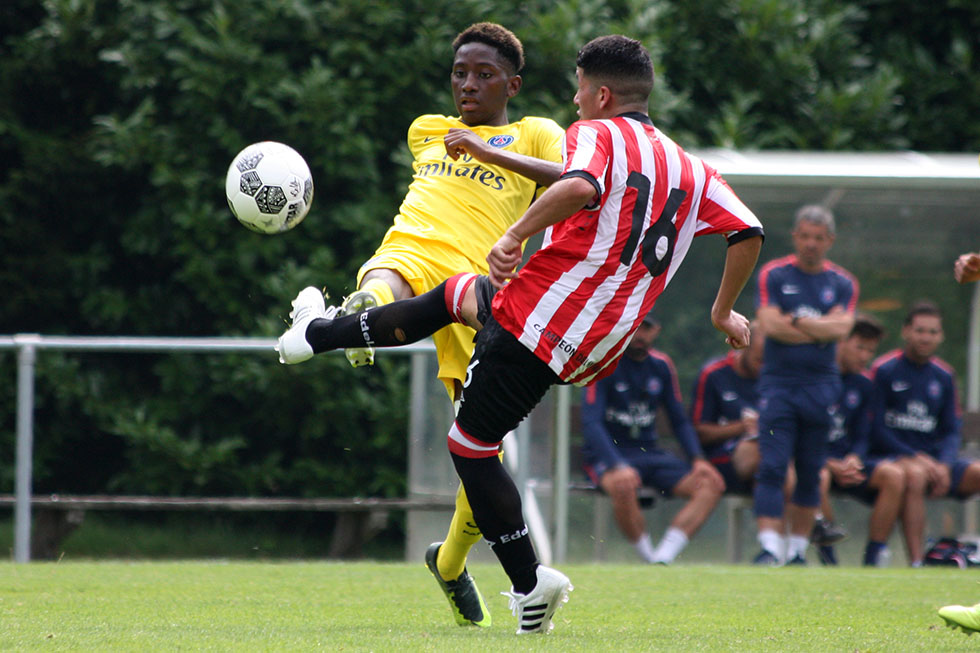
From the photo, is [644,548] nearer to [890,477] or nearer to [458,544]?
[890,477]

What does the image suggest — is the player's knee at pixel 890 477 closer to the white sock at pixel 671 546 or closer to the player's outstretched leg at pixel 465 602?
the white sock at pixel 671 546

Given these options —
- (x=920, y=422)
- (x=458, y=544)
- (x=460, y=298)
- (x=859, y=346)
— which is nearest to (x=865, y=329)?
(x=859, y=346)

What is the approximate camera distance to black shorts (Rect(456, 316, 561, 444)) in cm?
413

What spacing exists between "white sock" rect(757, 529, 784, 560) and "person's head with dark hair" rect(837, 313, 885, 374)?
1489 millimetres

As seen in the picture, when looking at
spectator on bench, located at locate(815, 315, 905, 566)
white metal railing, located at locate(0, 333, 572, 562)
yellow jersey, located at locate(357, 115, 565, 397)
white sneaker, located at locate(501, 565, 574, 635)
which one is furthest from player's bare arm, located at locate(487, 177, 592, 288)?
spectator on bench, located at locate(815, 315, 905, 566)

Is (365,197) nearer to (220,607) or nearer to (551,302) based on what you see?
(220,607)

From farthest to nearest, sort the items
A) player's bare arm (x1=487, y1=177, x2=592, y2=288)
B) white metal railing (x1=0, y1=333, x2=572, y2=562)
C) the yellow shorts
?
white metal railing (x1=0, y1=333, x2=572, y2=562) → the yellow shorts → player's bare arm (x1=487, y1=177, x2=592, y2=288)

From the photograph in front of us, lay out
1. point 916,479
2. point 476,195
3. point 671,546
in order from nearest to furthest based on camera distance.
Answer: point 476,195
point 671,546
point 916,479

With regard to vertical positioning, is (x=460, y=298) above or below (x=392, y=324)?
above

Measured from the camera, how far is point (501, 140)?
509 centimetres

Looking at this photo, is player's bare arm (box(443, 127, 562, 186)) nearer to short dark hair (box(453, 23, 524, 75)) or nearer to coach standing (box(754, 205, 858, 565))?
short dark hair (box(453, 23, 524, 75))

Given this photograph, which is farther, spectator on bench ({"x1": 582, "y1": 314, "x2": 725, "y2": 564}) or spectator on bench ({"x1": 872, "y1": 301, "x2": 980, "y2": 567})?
spectator on bench ({"x1": 872, "y1": 301, "x2": 980, "y2": 567})

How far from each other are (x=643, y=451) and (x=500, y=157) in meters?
4.45

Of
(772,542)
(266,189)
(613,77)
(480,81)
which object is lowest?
(772,542)
